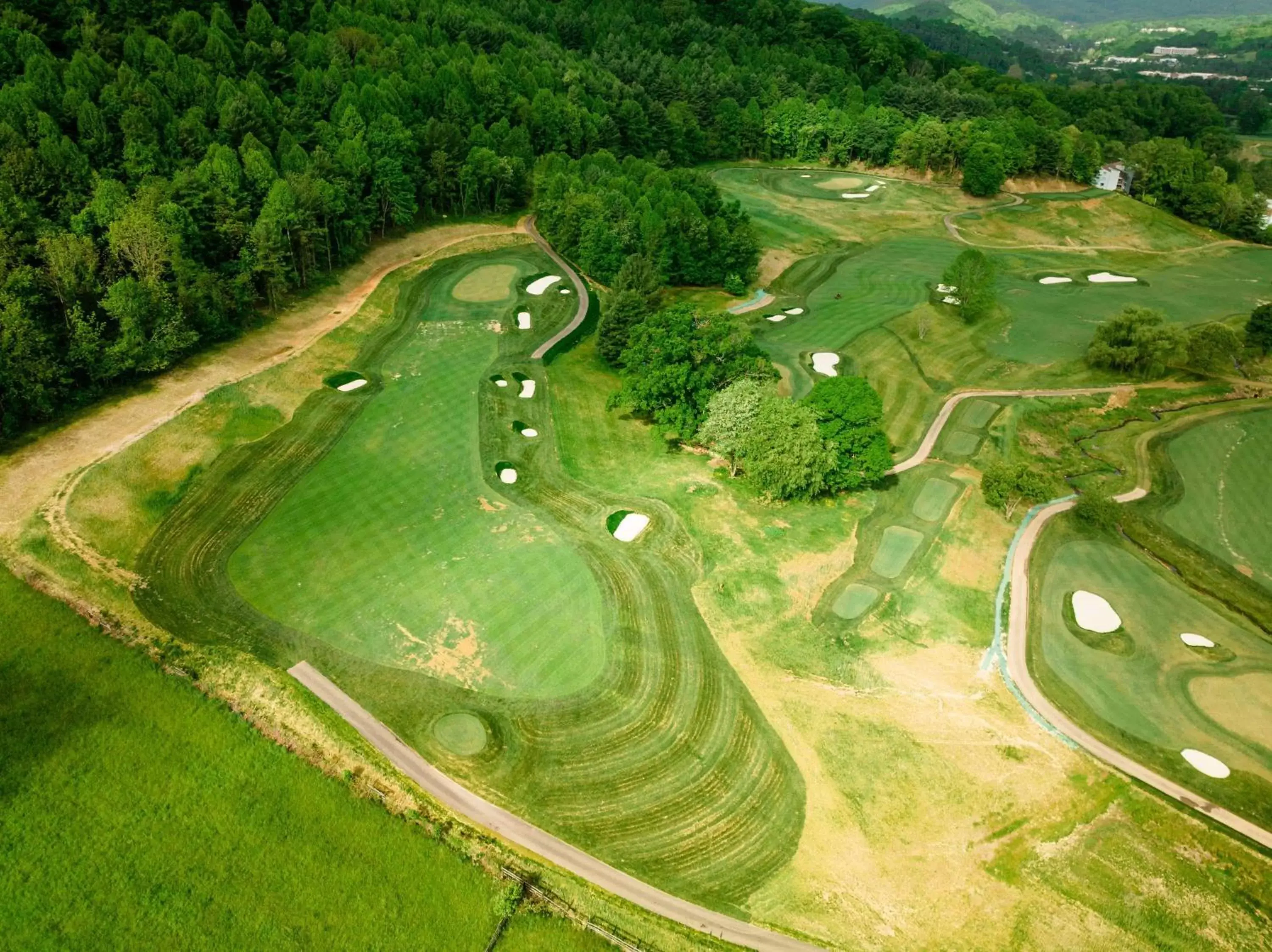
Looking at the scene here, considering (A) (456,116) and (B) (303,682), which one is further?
(A) (456,116)

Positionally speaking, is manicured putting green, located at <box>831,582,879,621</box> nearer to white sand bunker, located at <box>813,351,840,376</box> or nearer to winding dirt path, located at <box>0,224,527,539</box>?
white sand bunker, located at <box>813,351,840,376</box>

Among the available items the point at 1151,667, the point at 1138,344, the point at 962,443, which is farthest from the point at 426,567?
the point at 1138,344

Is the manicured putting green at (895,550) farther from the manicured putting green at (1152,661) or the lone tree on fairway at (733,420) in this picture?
the lone tree on fairway at (733,420)

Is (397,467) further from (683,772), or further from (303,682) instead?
(683,772)

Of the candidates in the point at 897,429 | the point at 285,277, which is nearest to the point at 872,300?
the point at 897,429

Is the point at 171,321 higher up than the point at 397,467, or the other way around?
the point at 171,321

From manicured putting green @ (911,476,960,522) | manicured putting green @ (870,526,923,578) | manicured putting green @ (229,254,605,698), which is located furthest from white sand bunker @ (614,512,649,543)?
manicured putting green @ (911,476,960,522)

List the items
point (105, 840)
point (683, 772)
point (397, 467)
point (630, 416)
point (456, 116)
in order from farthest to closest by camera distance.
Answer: point (456, 116) → point (630, 416) → point (397, 467) → point (683, 772) → point (105, 840)
